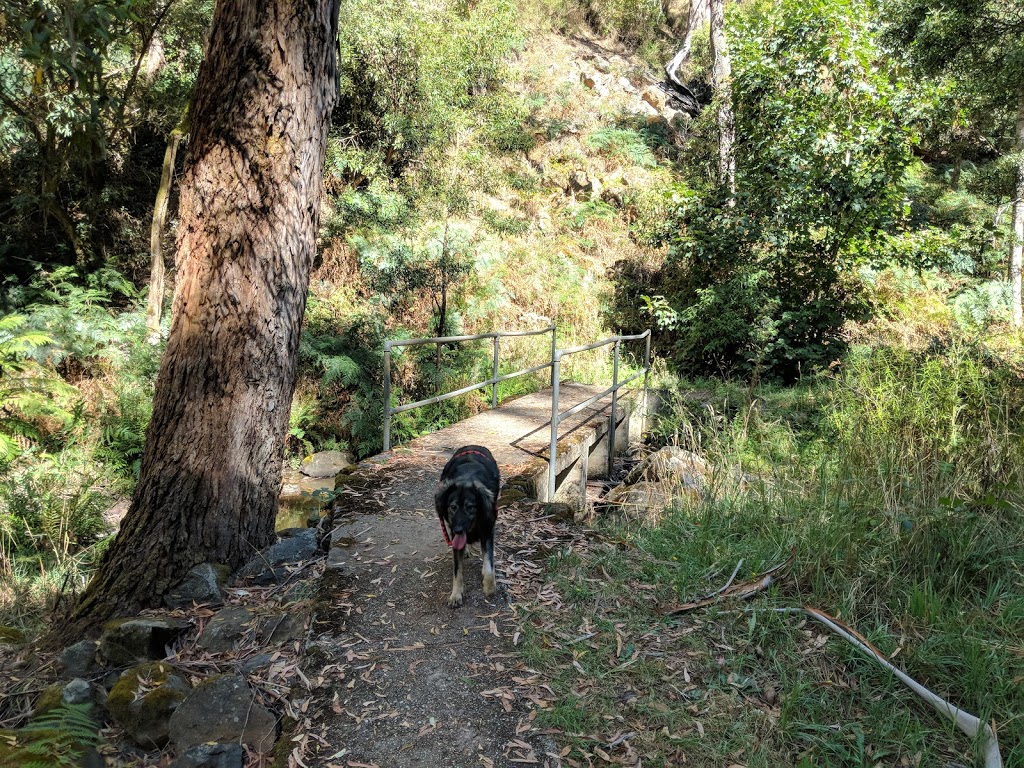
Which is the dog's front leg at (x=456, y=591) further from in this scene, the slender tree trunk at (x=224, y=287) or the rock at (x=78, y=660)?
the rock at (x=78, y=660)

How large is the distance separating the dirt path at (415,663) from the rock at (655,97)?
18330 millimetres

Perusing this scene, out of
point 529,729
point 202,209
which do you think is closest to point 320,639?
point 529,729

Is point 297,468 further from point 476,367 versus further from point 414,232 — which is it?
point 414,232

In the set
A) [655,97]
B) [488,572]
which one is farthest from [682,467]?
[655,97]

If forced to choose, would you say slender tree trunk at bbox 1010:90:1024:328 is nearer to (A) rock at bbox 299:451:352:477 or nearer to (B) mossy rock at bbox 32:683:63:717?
(A) rock at bbox 299:451:352:477

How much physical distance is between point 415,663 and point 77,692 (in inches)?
59.2

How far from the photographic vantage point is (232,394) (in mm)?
3576

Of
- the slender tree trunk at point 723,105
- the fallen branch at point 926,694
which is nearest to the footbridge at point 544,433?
the fallen branch at point 926,694

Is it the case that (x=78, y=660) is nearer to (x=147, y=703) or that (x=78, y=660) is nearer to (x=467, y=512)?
(x=147, y=703)

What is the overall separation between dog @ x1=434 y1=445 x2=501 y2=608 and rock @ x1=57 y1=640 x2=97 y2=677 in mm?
1781

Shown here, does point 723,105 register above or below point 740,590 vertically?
above

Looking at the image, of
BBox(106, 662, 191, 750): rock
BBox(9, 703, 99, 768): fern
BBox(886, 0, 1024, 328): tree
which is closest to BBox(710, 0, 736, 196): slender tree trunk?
BBox(886, 0, 1024, 328): tree

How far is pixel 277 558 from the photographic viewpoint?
3.85 meters

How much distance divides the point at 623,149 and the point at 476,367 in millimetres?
9958
